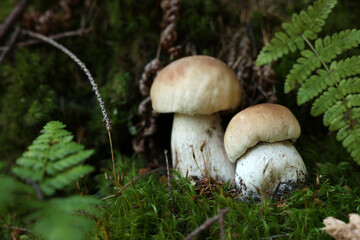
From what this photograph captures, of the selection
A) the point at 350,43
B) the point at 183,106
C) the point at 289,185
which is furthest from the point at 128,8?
the point at 289,185

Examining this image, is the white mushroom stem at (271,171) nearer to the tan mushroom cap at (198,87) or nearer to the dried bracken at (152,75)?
the tan mushroom cap at (198,87)

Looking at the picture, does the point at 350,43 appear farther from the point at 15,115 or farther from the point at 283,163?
the point at 15,115

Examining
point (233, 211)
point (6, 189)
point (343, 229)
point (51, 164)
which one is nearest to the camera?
point (6, 189)

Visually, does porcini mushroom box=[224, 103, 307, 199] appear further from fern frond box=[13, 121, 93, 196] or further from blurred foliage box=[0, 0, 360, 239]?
fern frond box=[13, 121, 93, 196]

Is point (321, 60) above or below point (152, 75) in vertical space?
above

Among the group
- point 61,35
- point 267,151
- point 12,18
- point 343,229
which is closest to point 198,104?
point 267,151

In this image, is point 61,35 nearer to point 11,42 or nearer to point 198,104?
point 11,42
